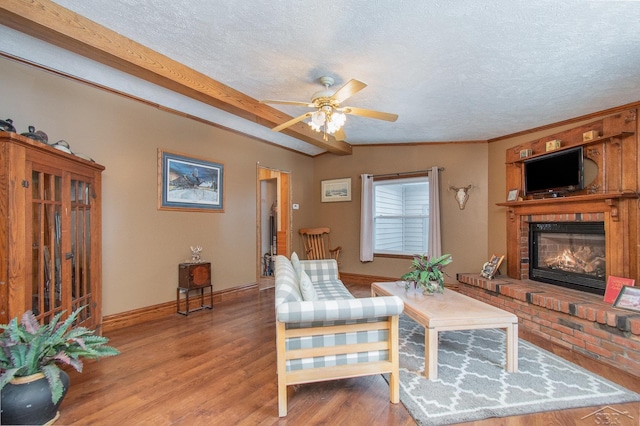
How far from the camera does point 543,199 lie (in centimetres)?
368

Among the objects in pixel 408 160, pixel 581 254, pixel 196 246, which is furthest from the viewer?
pixel 408 160

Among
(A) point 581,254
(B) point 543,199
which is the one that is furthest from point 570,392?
(B) point 543,199

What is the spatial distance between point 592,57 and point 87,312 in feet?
15.7

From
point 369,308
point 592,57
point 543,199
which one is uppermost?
point 592,57

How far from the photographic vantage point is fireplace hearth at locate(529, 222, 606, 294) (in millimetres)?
3322

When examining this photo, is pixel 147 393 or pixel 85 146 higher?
pixel 85 146

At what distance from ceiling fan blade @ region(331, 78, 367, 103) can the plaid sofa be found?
1503mm

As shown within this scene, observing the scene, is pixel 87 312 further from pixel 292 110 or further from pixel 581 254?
pixel 581 254

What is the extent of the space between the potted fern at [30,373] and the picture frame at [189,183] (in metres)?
2.24

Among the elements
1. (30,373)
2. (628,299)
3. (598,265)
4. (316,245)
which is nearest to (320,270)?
(316,245)

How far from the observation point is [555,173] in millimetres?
3648

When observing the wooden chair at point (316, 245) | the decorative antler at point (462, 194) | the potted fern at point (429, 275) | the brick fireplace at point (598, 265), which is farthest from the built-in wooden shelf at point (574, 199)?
the wooden chair at point (316, 245)

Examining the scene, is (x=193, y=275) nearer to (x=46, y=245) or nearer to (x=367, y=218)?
(x=46, y=245)

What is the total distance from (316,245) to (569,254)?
3.77 meters
